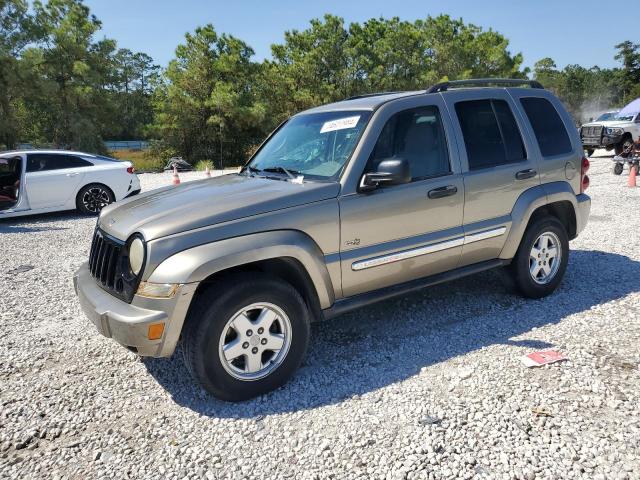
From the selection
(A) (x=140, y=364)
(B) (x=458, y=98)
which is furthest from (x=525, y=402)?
(A) (x=140, y=364)

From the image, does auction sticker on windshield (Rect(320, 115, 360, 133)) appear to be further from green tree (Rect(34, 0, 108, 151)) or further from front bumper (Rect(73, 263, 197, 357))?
green tree (Rect(34, 0, 108, 151))

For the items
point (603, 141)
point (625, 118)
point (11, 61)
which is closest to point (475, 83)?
point (603, 141)

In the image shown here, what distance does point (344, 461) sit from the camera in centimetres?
261

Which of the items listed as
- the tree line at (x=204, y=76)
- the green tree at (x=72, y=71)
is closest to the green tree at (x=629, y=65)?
the tree line at (x=204, y=76)

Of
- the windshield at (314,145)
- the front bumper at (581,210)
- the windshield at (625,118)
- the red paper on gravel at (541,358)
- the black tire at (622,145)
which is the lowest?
the red paper on gravel at (541,358)

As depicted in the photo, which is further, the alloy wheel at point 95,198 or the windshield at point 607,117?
the windshield at point 607,117

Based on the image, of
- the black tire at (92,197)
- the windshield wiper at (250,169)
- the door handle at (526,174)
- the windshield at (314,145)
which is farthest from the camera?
the black tire at (92,197)

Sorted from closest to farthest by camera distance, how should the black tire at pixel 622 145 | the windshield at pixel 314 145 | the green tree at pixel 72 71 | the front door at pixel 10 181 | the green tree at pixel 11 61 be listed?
the windshield at pixel 314 145
the front door at pixel 10 181
the black tire at pixel 622 145
the green tree at pixel 11 61
the green tree at pixel 72 71

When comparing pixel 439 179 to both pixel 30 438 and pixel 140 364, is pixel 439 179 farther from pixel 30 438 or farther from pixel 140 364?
pixel 30 438

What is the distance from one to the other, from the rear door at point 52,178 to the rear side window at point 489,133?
869cm

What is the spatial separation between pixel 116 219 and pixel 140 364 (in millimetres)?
1161

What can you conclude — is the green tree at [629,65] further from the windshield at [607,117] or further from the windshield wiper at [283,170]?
the windshield wiper at [283,170]

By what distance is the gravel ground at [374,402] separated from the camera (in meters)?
2.61

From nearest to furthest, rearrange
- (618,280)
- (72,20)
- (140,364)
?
(140,364) → (618,280) → (72,20)
